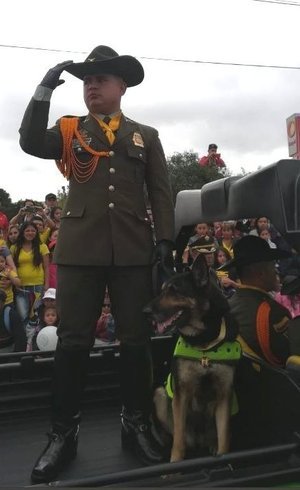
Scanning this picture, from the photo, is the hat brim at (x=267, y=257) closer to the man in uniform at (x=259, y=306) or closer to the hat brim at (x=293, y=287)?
the man in uniform at (x=259, y=306)

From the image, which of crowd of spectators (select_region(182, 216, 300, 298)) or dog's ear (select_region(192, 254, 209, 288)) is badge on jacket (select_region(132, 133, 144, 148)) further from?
dog's ear (select_region(192, 254, 209, 288))

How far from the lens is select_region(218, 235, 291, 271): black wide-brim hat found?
253 centimetres

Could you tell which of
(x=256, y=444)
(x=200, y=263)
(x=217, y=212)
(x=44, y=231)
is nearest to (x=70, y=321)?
(x=200, y=263)

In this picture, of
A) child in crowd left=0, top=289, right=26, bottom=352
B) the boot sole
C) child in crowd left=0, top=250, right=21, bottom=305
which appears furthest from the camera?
child in crowd left=0, top=250, right=21, bottom=305

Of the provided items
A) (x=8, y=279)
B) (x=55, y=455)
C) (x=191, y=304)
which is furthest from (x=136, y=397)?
(x=8, y=279)

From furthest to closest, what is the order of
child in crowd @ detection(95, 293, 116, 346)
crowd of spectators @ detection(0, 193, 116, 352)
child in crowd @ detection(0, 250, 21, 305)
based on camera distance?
child in crowd @ detection(0, 250, 21, 305)
crowd of spectators @ detection(0, 193, 116, 352)
child in crowd @ detection(95, 293, 116, 346)

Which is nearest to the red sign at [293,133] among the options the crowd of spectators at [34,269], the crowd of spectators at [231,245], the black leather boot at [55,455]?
the crowd of spectators at [231,245]

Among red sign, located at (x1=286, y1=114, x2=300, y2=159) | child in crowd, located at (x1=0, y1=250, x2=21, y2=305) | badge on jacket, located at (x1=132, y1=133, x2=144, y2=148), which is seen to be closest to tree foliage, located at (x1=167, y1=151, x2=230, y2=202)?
red sign, located at (x1=286, y1=114, x2=300, y2=159)

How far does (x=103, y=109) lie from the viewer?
8.39 feet

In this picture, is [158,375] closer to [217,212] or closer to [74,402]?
[74,402]

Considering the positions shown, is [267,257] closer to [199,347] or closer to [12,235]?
[199,347]

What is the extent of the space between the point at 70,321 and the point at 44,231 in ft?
14.0

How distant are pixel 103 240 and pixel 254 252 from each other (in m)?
0.71

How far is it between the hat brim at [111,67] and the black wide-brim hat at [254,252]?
3.13ft
